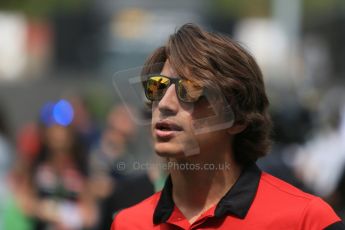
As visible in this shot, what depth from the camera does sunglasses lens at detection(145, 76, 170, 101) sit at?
3836 millimetres

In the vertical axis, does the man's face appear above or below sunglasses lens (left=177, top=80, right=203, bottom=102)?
below

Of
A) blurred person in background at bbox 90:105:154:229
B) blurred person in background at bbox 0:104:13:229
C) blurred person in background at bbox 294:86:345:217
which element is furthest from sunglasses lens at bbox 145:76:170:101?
blurred person in background at bbox 294:86:345:217

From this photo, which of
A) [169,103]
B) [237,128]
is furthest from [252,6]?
[169,103]

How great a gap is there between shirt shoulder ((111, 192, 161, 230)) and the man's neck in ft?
0.42

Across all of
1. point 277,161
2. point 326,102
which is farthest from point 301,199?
point 326,102

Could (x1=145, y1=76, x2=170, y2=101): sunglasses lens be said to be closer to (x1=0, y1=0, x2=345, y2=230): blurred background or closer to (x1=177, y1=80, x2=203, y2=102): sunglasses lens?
(x1=177, y1=80, x2=203, y2=102): sunglasses lens

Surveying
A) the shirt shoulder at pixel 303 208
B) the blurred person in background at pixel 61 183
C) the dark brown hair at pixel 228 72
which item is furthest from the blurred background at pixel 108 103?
the shirt shoulder at pixel 303 208

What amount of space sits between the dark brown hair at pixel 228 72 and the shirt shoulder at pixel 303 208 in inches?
11.4

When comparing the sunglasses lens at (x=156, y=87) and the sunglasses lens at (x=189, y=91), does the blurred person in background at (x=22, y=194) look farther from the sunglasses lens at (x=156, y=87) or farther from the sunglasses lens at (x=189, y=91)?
the sunglasses lens at (x=189, y=91)

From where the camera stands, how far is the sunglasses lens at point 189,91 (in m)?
3.77

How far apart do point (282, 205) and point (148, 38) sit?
2226cm

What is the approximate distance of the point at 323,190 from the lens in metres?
9.55

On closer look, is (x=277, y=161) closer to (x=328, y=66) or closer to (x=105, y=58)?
(x=105, y=58)

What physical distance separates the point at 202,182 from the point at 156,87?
41 cm
